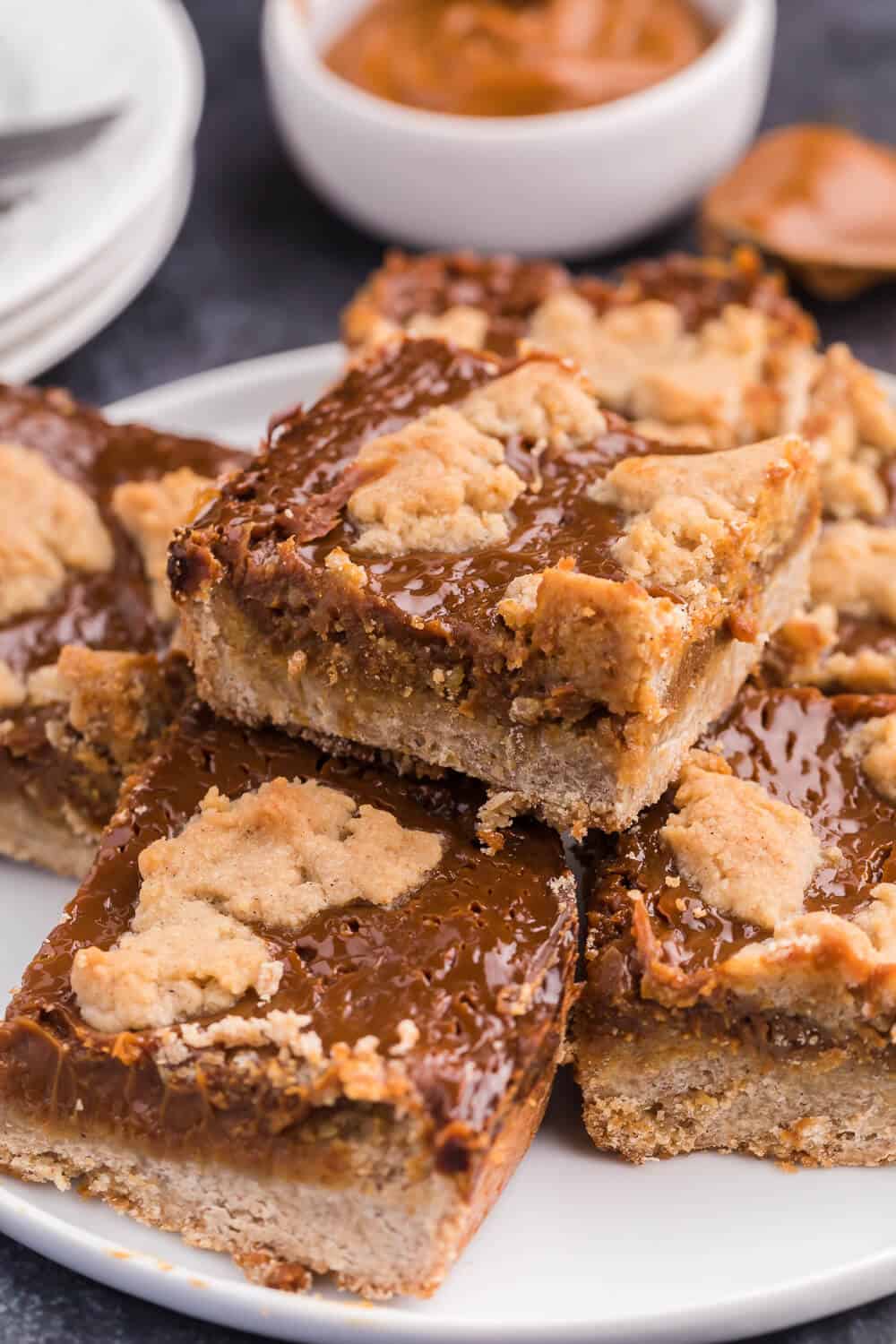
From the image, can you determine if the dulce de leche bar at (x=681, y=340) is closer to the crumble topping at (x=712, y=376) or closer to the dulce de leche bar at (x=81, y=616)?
the crumble topping at (x=712, y=376)

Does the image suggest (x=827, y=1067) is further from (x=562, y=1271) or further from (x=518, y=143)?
(x=518, y=143)

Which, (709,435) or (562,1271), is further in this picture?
(709,435)

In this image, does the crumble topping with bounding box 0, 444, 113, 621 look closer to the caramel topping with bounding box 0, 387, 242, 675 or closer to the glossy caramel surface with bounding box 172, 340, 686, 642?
the caramel topping with bounding box 0, 387, 242, 675

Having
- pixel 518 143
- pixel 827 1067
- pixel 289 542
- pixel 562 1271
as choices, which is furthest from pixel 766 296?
pixel 562 1271

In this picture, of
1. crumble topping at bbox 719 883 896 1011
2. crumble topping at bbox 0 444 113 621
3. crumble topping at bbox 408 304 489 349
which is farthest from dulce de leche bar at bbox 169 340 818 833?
crumble topping at bbox 408 304 489 349

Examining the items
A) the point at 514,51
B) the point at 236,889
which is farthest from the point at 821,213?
the point at 236,889

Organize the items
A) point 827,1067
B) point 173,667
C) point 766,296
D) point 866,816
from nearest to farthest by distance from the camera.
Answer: point 827,1067
point 866,816
point 173,667
point 766,296

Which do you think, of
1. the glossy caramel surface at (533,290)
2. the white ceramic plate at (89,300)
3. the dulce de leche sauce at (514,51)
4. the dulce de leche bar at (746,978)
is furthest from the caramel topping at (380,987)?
the dulce de leche sauce at (514,51)
